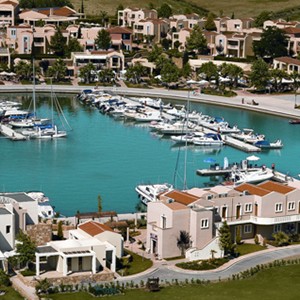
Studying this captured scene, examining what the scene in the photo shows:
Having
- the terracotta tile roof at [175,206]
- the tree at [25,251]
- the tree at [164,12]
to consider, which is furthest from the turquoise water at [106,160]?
the tree at [164,12]

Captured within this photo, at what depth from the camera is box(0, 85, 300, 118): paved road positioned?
275 feet

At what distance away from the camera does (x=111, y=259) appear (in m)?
38.2

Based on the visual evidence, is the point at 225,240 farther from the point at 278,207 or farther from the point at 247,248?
the point at 278,207

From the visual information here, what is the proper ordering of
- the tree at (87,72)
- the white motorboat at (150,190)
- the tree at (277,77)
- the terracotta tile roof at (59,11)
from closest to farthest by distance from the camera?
the white motorboat at (150,190) → the tree at (277,77) → the tree at (87,72) → the terracotta tile roof at (59,11)

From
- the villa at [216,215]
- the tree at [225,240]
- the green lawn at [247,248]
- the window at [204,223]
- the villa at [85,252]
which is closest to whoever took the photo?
the villa at [85,252]

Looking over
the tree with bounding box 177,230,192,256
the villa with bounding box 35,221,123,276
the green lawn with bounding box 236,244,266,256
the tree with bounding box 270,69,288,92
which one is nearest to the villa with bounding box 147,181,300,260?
the tree with bounding box 177,230,192,256

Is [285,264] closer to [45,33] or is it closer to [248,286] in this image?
[248,286]

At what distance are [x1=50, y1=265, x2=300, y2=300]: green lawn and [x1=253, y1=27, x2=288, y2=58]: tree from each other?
6598 centimetres

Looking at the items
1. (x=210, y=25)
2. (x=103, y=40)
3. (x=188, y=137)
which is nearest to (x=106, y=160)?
(x=188, y=137)

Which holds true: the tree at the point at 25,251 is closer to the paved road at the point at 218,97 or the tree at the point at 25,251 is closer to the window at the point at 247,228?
the window at the point at 247,228

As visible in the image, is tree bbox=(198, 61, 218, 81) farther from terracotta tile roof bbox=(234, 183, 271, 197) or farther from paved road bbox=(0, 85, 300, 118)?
terracotta tile roof bbox=(234, 183, 271, 197)

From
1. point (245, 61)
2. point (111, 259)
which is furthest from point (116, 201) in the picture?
point (245, 61)

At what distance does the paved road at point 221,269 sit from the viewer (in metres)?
37.3

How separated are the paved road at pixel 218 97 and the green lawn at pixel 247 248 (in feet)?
133
